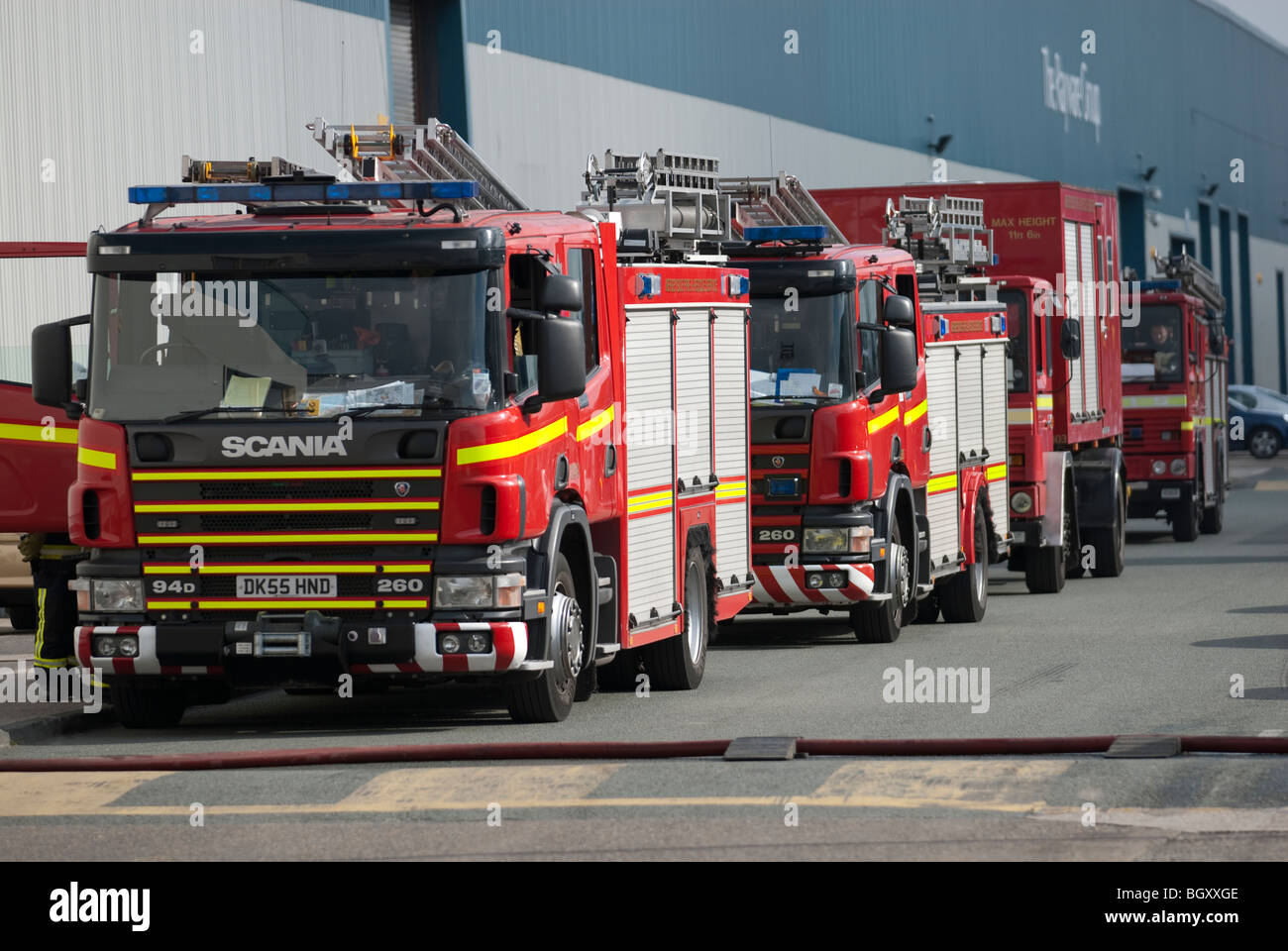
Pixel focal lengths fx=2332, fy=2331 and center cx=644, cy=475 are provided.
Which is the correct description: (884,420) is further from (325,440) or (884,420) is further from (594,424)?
(325,440)

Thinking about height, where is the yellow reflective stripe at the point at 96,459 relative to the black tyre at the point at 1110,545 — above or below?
above

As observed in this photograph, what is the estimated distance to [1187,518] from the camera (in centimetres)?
2973

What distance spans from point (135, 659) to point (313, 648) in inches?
39.1

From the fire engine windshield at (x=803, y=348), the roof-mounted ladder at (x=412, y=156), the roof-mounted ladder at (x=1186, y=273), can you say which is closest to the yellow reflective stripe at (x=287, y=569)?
the roof-mounted ladder at (x=412, y=156)

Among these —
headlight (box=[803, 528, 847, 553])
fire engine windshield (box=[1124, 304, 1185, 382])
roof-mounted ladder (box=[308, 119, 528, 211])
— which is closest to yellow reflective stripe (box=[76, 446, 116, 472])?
roof-mounted ladder (box=[308, 119, 528, 211])

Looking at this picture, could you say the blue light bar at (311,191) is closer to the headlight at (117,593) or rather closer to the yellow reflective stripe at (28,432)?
the headlight at (117,593)

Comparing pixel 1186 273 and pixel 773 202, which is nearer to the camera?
pixel 773 202

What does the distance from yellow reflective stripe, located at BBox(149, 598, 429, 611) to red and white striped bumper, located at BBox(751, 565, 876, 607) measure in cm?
534

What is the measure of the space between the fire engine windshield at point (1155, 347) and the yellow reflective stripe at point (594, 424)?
55.4 ft

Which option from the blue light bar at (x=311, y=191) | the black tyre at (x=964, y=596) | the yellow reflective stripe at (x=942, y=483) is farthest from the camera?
the black tyre at (x=964, y=596)

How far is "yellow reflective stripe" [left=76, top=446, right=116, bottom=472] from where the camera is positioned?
12070mm

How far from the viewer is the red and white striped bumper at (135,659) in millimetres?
12070

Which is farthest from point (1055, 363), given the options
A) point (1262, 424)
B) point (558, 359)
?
point (1262, 424)
